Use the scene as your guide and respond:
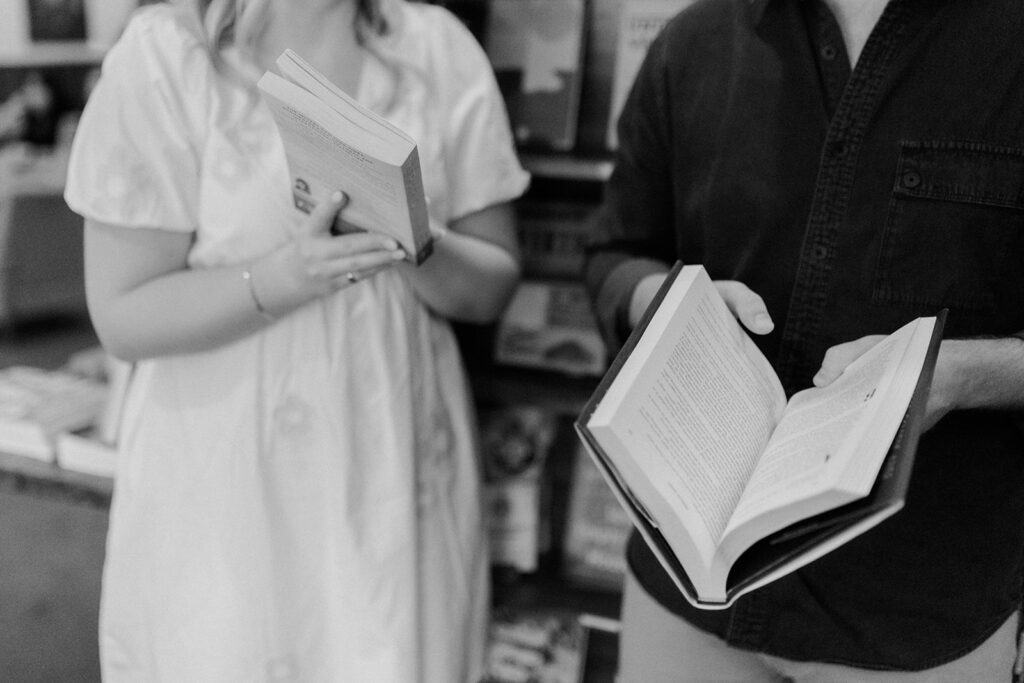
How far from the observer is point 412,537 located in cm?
128

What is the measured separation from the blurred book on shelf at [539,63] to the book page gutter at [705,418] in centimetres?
76

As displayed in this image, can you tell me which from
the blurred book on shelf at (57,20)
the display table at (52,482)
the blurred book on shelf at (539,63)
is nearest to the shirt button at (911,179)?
the blurred book on shelf at (539,63)

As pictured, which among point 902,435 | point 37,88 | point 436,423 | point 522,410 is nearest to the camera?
point 902,435

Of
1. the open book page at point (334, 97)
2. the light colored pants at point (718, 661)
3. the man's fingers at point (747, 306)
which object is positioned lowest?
the light colored pants at point (718, 661)

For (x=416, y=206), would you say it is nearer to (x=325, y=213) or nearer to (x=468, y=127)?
(x=325, y=213)

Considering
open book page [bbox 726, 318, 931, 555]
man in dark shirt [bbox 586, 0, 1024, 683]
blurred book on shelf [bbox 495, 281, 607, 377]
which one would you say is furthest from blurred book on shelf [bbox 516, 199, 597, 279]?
open book page [bbox 726, 318, 931, 555]

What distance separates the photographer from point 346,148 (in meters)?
0.91

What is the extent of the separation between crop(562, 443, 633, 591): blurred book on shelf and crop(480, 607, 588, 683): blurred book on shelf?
0.10 m

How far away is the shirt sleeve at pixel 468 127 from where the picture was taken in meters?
1.28

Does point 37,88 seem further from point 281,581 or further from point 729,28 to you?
point 729,28

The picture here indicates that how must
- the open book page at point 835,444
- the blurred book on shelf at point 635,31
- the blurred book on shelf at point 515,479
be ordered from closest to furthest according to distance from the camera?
the open book page at point 835,444, the blurred book on shelf at point 635,31, the blurred book on shelf at point 515,479

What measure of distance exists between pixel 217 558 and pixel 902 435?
94 cm

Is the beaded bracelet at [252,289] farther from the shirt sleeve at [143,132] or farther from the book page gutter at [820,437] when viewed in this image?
the book page gutter at [820,437]

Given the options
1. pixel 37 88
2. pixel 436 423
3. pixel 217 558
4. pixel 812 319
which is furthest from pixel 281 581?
pixel 37 88
